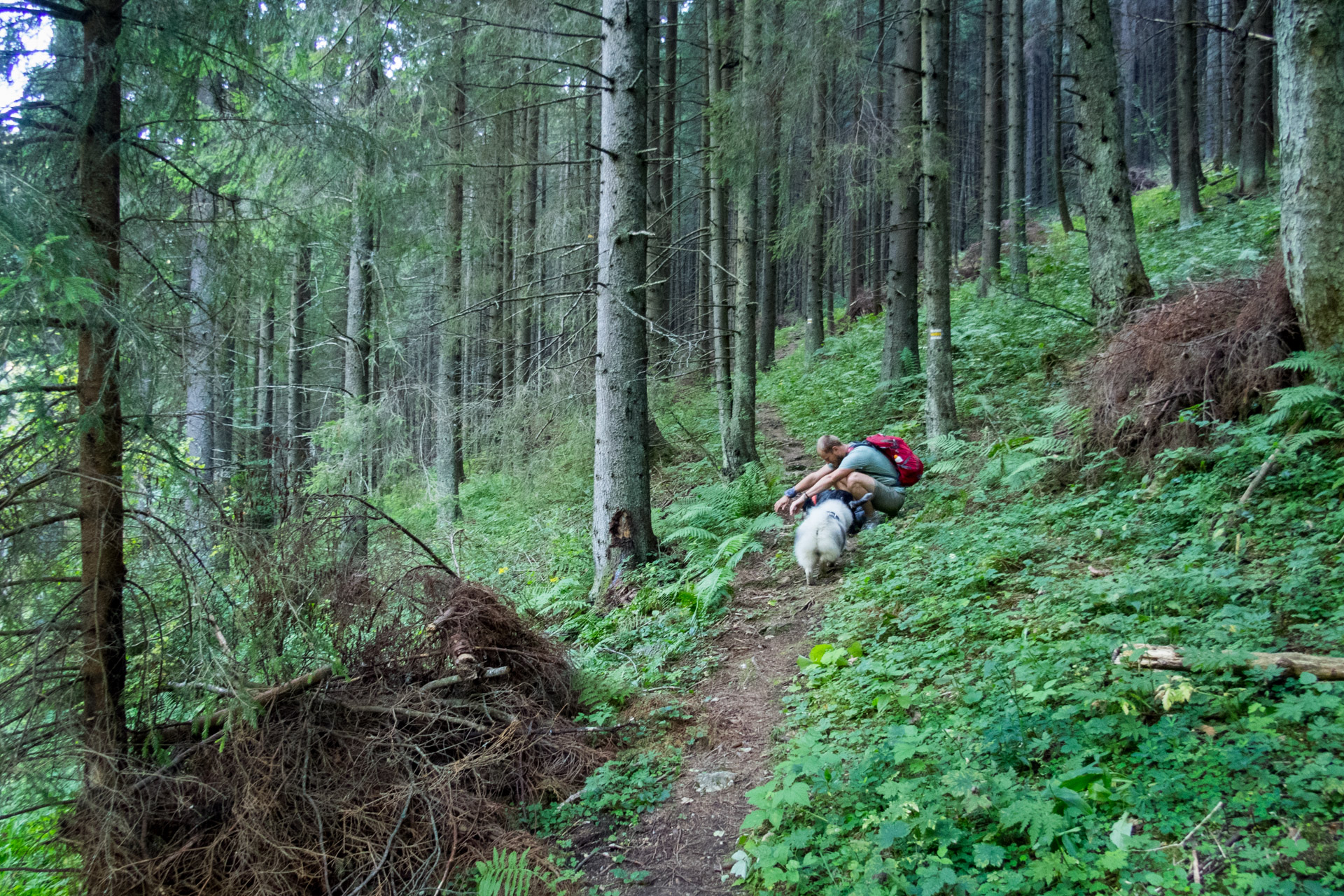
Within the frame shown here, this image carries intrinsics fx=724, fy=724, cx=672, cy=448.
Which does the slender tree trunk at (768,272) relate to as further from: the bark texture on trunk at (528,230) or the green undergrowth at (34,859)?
the green undergrowth at (34,859)

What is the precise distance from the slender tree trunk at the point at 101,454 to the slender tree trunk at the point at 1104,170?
9.14 metres

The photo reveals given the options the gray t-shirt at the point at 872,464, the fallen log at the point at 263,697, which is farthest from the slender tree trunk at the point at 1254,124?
the fallen log at the point at 263,697

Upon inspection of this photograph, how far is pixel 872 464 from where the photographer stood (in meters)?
7.55

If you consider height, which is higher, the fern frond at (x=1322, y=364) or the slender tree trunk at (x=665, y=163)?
the slender tree trunk at (x=665, y=163)

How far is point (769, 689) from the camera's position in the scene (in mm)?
4891

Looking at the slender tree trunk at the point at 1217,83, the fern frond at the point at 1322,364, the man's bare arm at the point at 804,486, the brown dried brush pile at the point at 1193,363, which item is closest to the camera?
the fern frond at the point at 1322,364

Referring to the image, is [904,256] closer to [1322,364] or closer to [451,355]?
[1322,364]

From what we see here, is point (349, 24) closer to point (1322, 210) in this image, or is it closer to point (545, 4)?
point (545, 4)

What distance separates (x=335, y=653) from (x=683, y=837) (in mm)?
2209

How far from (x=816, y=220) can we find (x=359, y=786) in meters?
14.3

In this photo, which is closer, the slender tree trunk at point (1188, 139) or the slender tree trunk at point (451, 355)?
the slender tree trunk at point (451, 355)

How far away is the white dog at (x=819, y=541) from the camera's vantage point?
649 centimetres

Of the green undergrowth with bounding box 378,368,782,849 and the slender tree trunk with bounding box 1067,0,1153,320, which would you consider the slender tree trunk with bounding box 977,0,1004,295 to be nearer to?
the slender tree trunk with bounding box 1067,0,1153,320

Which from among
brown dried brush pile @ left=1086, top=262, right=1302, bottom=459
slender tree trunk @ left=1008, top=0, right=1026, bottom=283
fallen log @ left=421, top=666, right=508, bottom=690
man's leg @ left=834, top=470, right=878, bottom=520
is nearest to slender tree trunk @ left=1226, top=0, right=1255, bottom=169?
slender tree trunk @ left=1008, top=0, right=1026, bottom=283
